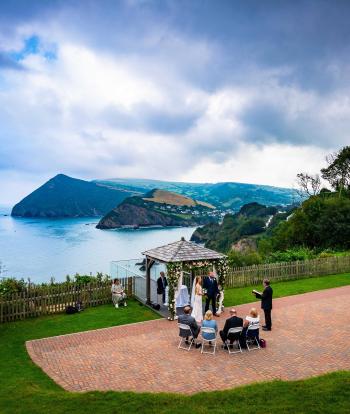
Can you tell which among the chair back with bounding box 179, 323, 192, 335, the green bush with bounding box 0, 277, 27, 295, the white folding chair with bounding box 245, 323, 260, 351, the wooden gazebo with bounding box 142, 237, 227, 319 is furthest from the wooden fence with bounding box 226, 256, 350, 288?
the green bush with bounding box 0, 277, 27, 295

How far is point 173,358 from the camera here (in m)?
11.3

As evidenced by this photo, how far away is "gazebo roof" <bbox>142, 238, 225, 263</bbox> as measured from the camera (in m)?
16.1

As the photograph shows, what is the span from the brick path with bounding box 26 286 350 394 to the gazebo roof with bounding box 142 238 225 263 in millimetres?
2557

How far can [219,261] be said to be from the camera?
17.3 m

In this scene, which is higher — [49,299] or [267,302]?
[267,302]

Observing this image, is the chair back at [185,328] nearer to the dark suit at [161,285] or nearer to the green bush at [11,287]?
the dark suit at [161,285]

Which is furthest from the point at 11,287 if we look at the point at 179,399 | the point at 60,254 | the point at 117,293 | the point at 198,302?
the point at 60,254

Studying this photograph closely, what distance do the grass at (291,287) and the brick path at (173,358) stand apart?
12.5 feet

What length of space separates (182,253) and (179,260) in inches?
25.4

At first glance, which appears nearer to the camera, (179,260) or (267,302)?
(267,302)

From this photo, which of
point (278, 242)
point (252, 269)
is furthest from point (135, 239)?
point (252, 269)

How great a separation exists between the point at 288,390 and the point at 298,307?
925cm

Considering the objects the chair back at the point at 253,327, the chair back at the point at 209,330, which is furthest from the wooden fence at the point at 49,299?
the chair back at the point at 253,327

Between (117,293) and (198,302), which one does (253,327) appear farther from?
(117,293)
